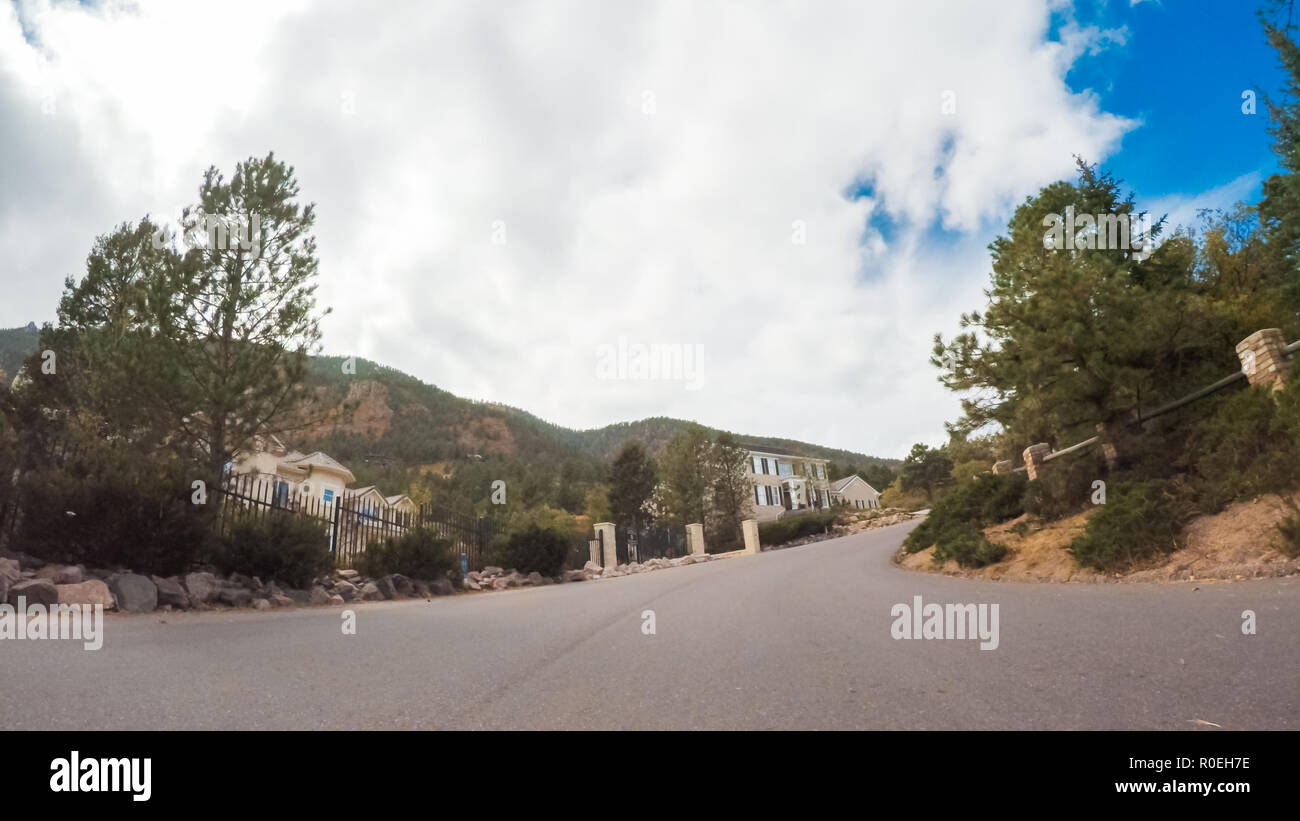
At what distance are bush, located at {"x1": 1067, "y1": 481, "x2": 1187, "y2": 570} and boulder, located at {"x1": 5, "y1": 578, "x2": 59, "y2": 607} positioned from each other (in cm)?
1315

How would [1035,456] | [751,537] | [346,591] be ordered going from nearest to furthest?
[346,591] → [1035,456] → [751,537]

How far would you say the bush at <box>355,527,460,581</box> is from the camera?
13922 millimetres

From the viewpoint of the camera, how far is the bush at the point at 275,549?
10.3 m

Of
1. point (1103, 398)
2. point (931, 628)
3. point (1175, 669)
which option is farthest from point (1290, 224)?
point (1175, 669)

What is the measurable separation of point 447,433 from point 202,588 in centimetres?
10614

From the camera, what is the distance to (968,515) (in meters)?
15.3

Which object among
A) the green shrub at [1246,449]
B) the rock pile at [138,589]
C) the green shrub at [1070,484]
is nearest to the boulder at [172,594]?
the rock pile at [138,589]

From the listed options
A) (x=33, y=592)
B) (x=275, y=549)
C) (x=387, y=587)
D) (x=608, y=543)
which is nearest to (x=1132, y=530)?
(x=387, y=587)

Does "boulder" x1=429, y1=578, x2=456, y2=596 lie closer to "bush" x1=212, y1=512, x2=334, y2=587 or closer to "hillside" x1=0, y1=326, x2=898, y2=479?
"bush" x1=212, y1=512, x2=334, y2=587

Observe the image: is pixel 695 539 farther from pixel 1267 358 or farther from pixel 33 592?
pixel 33 592

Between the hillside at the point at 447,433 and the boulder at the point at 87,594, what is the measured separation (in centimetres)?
5976
